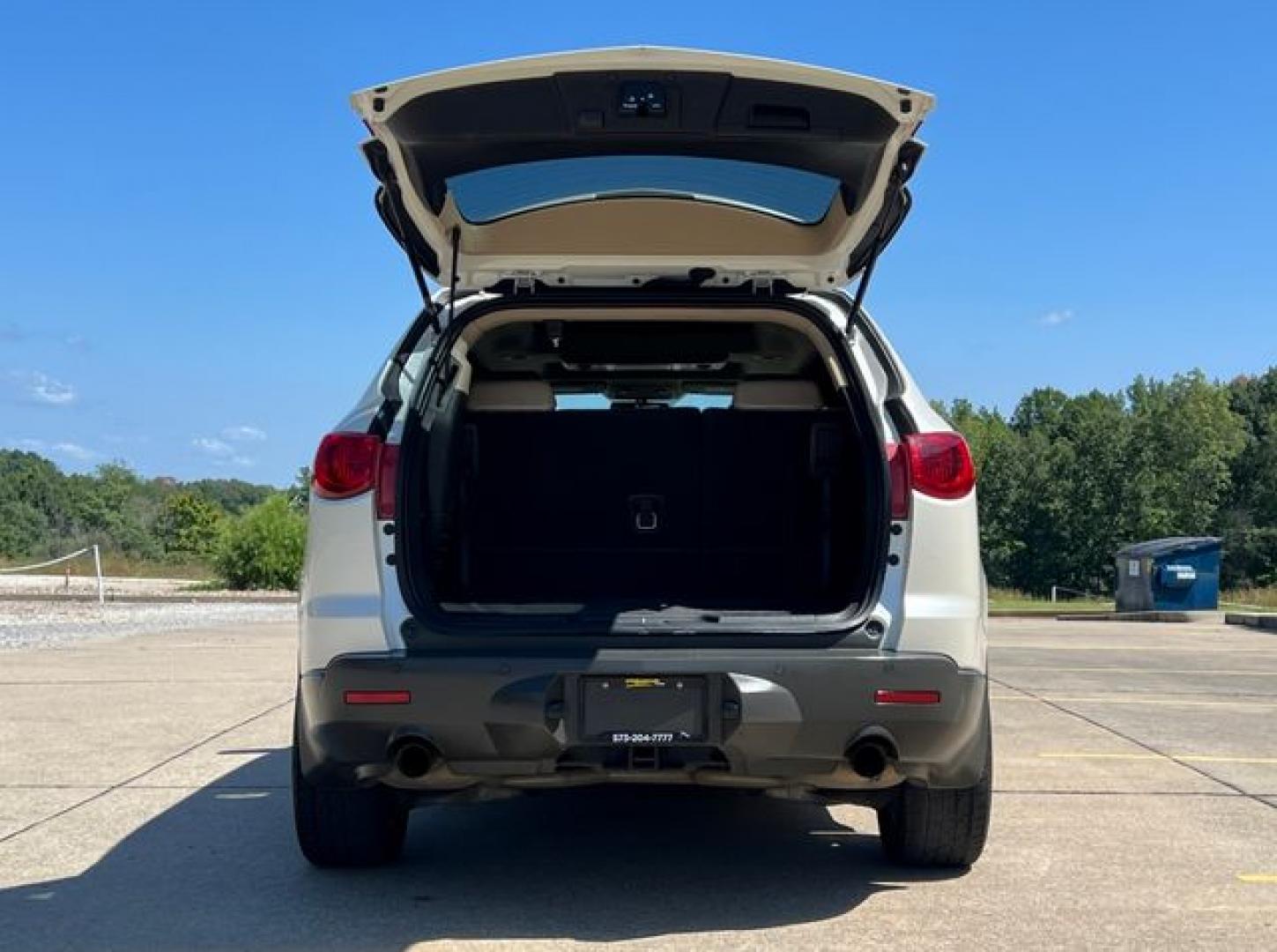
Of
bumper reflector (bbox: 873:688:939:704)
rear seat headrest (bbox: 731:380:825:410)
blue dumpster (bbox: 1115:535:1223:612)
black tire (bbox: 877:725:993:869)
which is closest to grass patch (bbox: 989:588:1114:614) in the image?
blue dumpster (bbox: 1115:535:1223:612)

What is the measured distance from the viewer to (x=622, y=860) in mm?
4516

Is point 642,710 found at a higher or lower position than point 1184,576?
lower

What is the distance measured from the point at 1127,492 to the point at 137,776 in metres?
73.4

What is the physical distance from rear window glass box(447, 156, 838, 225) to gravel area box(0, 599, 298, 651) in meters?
10.6

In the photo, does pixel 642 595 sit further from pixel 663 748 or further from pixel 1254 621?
pixel 1254 621

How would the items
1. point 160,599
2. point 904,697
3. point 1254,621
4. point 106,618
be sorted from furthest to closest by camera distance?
point 160,599, point 1254,621, point 106,618, point 904,697

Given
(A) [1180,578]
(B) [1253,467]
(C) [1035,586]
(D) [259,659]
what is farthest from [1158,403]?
(D) [259,659]

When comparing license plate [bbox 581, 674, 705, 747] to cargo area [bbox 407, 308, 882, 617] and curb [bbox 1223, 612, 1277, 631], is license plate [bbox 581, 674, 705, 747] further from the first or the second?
curb [bbox 1223, 612, 1277, 631]

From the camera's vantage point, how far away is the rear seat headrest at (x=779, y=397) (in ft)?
16.3

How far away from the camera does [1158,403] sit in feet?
254

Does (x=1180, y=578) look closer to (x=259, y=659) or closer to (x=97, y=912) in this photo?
(x=259, y=659)

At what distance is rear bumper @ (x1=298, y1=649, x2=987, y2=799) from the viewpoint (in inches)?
138

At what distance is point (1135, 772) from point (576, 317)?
12.9 ft

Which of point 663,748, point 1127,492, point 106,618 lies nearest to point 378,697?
point 663,748
